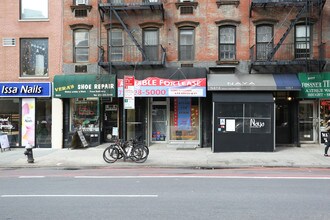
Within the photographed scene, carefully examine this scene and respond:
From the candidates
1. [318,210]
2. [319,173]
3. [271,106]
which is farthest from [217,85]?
[318,210]

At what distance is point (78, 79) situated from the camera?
18.2 m

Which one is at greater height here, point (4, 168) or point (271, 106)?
point (271, 106)

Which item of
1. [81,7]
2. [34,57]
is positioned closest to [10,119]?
[34,57]

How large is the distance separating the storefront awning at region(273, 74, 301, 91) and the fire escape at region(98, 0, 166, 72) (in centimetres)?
543

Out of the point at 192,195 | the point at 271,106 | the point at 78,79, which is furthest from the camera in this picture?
the point at 78,79

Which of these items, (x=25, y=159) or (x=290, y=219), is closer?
(x=290, y=219)

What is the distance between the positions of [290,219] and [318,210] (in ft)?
3.12

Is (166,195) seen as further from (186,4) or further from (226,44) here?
(186,4)

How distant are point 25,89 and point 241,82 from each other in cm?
1063

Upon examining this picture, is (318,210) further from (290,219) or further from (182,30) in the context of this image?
(182,30)

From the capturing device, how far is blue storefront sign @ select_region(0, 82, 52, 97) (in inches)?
736

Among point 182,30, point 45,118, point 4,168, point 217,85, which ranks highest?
point 182,30

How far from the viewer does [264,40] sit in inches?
717

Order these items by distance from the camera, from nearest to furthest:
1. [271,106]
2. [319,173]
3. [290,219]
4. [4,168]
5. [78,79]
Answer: [290,219]
[319,173]
[4,168]
[271,106]
[78,79]
